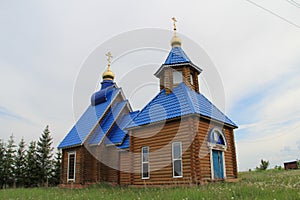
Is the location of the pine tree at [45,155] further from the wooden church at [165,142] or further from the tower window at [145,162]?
the tower window at [145,162]

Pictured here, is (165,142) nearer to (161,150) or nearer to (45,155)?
(161,150)

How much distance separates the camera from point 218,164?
14.4 meters

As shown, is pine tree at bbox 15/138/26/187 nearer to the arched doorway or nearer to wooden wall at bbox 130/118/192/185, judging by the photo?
wooden wall at bbox 130/118/192/185

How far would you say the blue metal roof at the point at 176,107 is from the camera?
545 inches

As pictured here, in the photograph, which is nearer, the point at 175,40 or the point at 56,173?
the point at 175,40

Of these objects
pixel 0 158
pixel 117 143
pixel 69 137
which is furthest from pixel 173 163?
pixel 0 158

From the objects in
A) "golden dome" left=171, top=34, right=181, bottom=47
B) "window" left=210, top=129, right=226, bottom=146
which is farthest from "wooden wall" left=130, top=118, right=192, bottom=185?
"golden dome" left=171, top=34, right=181, bottom=47

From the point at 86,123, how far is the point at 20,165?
15.7 meters

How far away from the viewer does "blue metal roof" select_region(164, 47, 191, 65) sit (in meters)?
16.7

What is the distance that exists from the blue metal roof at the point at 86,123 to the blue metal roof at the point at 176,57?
23.9 ft

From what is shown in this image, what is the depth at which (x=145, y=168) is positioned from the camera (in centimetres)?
1495

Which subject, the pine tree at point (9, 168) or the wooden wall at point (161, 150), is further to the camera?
the pine tree at point (9, 168)

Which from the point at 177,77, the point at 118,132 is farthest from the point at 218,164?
the point at 118,132

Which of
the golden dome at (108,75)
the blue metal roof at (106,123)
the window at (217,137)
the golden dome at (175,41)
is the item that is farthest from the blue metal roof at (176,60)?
the golden dome at (108,75)
